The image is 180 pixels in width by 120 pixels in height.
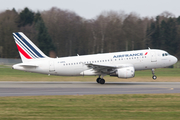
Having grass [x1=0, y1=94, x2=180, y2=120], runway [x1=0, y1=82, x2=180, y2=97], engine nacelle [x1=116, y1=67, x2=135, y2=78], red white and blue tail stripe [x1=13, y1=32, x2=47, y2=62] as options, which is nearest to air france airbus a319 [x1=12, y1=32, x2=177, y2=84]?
red white and blue tail stripe [x1=13, y1=32, x2=47, y2=62]

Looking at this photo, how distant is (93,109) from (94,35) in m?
75.6

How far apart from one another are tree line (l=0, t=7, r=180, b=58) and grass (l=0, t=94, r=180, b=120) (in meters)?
64.2

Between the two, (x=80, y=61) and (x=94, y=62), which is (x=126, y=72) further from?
(x=80, y=61)

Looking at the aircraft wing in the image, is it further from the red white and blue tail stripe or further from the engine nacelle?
the red white and blue tail stripe

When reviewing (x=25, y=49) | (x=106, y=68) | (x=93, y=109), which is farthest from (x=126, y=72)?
(x=93, y=109)

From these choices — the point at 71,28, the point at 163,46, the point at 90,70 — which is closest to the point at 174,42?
the point at 163,46

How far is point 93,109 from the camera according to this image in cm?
1623

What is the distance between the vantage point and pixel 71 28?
92938mm

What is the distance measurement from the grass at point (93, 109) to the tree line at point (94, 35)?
64.2m

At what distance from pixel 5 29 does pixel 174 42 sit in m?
56.4

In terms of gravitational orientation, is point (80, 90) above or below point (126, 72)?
below

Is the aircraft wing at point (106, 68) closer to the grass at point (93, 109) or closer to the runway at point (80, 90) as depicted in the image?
the runway at point (80, 90)

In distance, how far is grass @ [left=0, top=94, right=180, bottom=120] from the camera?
1436 cm

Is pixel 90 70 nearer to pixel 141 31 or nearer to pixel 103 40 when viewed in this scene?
pixel 103 40
